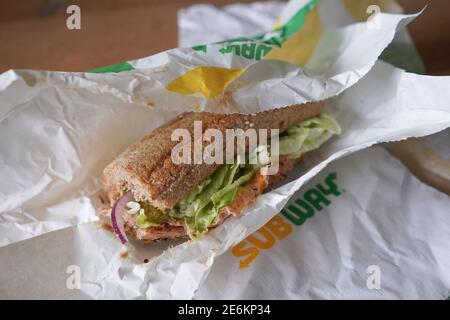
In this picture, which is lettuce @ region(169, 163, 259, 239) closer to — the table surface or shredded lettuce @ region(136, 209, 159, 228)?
shredded lettuce @ region(136, 209, 159, 228)

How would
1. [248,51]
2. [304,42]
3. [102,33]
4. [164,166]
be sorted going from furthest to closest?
[102,33] → [304,42] → [248,51] → [164,166]

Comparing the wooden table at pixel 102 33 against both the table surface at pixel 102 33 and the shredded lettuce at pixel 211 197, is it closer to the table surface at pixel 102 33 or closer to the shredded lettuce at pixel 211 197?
the table surface at pixel 102 33

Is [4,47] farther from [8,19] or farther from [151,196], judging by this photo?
[151,196]

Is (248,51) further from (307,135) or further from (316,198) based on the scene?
(316,198)

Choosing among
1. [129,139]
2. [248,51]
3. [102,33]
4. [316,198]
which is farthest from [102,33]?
[316,198]
